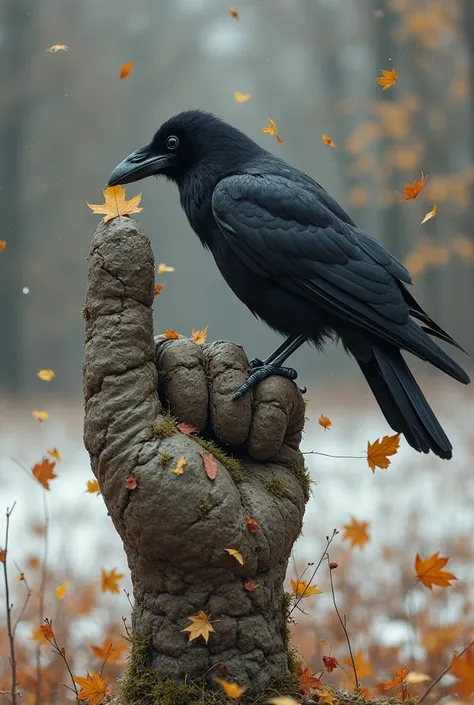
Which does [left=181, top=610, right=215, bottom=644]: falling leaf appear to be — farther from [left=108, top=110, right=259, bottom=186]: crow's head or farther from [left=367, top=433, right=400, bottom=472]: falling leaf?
[left=108, top=110, right=259, bottom=186]: crow's head

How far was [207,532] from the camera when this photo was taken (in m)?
2.36

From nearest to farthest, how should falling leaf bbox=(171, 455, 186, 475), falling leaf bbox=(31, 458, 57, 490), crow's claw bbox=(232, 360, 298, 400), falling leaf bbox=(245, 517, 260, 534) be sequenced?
falling leaf bbox=(171, 455, 186, 475), falling leaf bbox=(245, 517, 260, 534), crow's claw bbox=(232, 360, 298, 400), falling leaf bbox=(31, 458, 57, 490)

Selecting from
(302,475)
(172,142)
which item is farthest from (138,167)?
(302,475)

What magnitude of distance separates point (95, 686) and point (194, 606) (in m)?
0.44

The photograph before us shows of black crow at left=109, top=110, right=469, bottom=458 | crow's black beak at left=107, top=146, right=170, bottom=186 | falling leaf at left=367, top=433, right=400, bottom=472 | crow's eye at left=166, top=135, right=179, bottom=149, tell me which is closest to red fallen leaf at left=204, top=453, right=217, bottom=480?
black crow at left=109, top=110, right=469, bottom=458

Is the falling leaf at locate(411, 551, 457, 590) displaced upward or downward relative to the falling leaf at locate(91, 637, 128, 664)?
upward

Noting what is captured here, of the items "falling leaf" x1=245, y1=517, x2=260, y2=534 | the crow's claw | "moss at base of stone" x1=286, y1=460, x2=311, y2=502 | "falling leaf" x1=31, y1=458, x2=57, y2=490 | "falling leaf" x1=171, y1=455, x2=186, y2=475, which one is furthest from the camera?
"falling leaf" x1=31, y1=458, x2=57, y2=490

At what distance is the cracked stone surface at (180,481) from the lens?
7.78 ft

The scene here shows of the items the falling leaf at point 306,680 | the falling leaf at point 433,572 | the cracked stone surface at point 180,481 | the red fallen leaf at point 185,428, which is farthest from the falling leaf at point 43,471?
the falling leaf at point 433,572

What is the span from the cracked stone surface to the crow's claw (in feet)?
0.09

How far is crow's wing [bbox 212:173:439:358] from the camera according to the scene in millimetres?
2783

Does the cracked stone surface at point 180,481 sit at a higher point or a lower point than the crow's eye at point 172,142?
lower

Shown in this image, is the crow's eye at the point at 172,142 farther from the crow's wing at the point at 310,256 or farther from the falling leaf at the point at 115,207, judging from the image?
the falling leaf at the point at 115,207

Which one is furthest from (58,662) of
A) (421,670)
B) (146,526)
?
(146,526)
